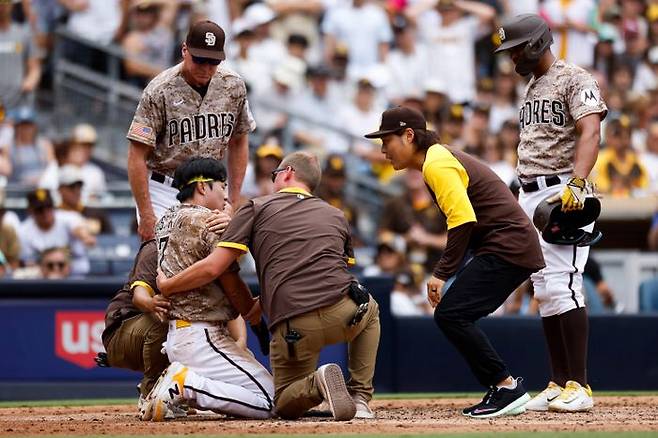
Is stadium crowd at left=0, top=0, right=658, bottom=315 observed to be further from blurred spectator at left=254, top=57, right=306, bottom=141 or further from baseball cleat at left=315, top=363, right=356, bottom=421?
baseball cleat at left=315, top=363, right=356, bottom=421

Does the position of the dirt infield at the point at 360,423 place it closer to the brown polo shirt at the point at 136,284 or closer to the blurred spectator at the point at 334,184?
the brown polo shirt at the point at 136,284

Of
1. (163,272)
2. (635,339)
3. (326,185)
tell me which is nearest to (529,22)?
(163,272)

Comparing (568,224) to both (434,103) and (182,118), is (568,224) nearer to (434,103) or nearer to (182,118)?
(182,118)

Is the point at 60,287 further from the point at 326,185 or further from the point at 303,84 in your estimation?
the point at 303,84

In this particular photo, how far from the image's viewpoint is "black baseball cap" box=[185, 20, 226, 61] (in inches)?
299

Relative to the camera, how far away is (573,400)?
24.4ft

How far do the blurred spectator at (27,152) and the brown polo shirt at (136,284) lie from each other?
5.46 meters

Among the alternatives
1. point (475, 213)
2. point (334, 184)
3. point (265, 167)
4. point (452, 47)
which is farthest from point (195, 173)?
point (452, 47)

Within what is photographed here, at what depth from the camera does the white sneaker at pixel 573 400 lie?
745 centimetres

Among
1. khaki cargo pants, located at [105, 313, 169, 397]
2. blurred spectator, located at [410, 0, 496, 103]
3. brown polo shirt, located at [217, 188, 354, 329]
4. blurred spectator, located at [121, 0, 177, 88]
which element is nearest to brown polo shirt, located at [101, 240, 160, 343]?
khaki cargo pants, located at [105, 313, 169, 397]

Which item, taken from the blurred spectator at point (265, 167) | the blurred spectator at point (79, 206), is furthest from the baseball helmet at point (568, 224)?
the blurred spectator at point (79, 206)

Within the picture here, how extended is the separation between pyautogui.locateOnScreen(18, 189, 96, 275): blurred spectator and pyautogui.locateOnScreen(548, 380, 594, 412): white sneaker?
5.36m

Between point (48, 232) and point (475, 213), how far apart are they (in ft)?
18.3

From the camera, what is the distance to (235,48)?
49.2 ft
